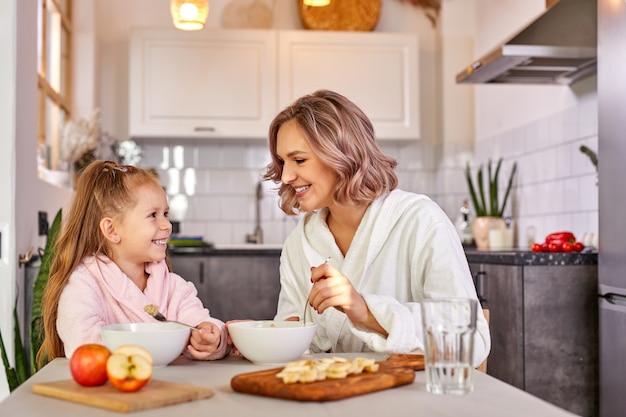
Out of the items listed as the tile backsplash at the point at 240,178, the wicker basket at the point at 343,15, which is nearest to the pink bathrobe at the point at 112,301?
the tile backsplash at the point at 240,178

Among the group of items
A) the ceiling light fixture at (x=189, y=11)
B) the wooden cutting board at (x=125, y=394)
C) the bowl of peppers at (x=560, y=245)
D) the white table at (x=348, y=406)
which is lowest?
the white table at (x=348, y=406)

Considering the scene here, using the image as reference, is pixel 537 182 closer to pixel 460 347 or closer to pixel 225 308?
pixel 225 308

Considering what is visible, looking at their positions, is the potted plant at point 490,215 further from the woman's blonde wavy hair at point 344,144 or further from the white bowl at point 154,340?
the white bowl at point 154,340

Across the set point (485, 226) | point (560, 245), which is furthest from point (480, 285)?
point (485, 226)

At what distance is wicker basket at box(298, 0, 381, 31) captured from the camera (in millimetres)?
5316

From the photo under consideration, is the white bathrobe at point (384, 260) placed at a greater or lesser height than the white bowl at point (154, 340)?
greater

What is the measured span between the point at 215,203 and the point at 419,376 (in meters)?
4.27

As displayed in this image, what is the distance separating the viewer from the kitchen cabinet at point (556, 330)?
10.2 ft

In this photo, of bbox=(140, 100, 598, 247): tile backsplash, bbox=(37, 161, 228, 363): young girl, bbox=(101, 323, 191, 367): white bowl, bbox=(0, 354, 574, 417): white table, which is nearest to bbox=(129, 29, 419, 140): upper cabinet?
bbox=(140, 100, 598, 247): tile backsplash

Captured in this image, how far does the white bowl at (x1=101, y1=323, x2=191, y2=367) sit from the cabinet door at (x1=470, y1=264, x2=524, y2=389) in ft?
6.41

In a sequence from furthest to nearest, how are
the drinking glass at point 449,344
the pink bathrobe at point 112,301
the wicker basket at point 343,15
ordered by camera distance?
the wicker basket at point 343,15, the pink bathrobe at point 112,301, the drinking glass at point 449,344

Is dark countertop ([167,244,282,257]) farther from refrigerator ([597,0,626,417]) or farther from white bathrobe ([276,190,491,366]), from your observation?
white bathrobe ([276,190,491,366])

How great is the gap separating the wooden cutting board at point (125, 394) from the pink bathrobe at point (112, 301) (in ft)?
1.33

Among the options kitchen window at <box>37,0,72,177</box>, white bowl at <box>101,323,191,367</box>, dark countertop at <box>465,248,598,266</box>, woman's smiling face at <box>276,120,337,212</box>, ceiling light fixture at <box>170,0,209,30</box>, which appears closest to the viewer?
white bowl at <box>101,323,191,367</box>
